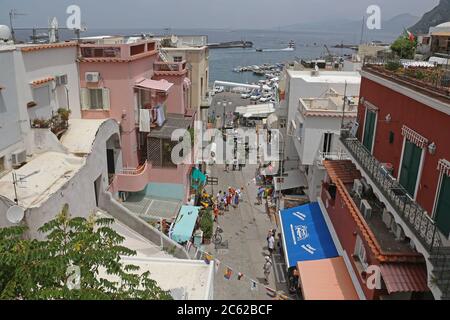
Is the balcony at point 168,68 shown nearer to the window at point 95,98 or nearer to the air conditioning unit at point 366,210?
the window at point 95,98

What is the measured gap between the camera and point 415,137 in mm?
12070

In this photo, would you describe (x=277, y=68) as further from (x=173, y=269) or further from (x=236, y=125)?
(x=173, y=269)

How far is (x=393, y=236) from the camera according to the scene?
13.4 metres

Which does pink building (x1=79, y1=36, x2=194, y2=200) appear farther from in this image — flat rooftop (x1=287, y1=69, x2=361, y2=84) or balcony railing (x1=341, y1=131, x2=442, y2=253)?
flat rooftop (x1=287, y1=69, x2=361, y2=84)

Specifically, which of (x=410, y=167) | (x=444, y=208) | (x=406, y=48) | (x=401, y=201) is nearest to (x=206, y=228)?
(x=401, y=201)

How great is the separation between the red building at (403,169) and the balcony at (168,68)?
12.0 meters

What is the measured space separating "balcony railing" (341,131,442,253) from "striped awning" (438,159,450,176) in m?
1.29

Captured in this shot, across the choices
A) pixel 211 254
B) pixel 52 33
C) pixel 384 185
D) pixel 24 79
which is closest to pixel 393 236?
pixel 384 185

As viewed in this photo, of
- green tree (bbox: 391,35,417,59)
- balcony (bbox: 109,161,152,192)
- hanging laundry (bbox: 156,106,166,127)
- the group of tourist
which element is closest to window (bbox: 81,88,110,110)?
hanging laundry (bbox: 156,106,166,127)

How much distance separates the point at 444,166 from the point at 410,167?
2.23m

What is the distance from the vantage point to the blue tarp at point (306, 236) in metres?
18.0

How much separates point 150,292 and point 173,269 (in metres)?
6.74

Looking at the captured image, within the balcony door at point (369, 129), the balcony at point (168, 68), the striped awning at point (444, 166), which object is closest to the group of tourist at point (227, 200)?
the balcony at point (168, 68)

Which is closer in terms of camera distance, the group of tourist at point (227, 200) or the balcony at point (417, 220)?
the balcony at point (417, 220)
